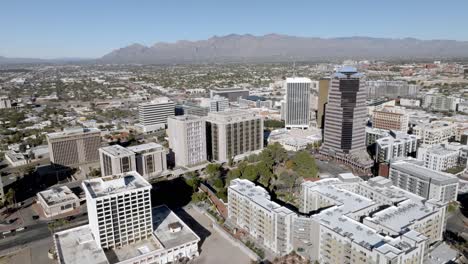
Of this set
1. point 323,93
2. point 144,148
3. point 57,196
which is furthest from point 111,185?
point 323,93

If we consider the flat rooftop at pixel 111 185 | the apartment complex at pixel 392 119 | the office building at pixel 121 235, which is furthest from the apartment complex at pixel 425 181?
the flat rooftop at pixel 111 185

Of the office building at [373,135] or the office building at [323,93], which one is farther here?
the office building at [323,93]

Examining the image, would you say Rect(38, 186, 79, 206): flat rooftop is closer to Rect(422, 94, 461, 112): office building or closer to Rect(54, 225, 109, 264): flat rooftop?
Rect(54, 225, 109, 264): flat rooftop

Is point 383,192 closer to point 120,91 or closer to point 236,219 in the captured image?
point 236,219

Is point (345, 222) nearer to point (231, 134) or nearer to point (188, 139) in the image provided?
point (231, 134)

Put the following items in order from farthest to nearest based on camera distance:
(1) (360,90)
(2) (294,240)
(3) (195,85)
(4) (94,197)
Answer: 1. (3) (195,85)
2. (1) (360,90)
3. (2) (294,240)
4. (4) (94,197)

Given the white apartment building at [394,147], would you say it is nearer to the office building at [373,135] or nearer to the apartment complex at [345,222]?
the office building at [373,135]

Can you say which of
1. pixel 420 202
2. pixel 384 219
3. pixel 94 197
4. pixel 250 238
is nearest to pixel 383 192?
pixel 420 202
